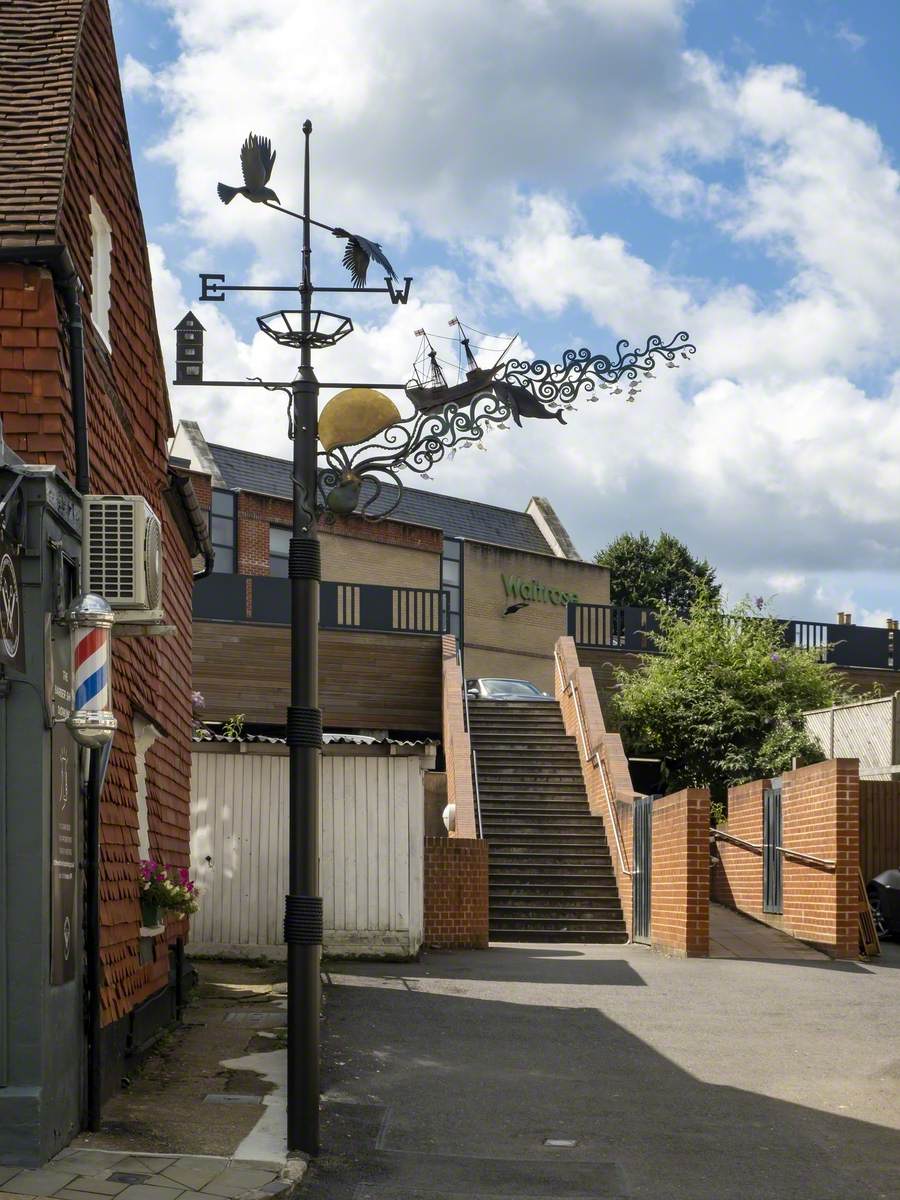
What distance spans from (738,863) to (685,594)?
45519 mm

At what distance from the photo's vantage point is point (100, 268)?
10.3 meters

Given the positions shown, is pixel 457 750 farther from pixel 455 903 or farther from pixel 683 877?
pixel 683 877

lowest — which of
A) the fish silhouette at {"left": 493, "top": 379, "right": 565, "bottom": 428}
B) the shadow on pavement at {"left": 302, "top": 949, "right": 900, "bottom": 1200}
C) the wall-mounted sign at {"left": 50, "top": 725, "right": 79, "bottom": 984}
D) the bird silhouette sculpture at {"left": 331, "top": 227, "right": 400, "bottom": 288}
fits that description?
the shadow on pavement at {"left": 302, "top": 949, "right": 900, "bottom": 1200}

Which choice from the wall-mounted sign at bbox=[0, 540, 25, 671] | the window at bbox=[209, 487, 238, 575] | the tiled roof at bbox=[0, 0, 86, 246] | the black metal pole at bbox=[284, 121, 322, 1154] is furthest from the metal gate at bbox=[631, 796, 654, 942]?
the window at bbox=[209, 487, 238, 575]

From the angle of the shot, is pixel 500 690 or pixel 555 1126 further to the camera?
pixel 500 690

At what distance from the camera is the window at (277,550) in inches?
1563

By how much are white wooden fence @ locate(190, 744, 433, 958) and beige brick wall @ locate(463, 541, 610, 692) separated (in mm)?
24021

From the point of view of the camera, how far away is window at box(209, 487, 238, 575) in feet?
127

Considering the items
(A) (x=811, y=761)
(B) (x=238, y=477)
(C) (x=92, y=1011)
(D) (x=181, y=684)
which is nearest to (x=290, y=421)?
(C) (x=92, y=1011)

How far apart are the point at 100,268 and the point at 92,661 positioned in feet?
12.0

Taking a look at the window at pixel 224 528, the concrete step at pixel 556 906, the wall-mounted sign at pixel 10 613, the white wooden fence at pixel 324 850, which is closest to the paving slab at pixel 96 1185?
the wall-mounted sign at pixel 10 613

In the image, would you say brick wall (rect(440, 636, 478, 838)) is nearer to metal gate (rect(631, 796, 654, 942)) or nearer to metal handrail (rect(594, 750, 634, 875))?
metal handrail (rect(594, 750, 634, 875))

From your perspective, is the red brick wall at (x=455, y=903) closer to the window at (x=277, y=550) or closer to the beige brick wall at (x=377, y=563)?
the beige brick wall at (x=377, y=563)

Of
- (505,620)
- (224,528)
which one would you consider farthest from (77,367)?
(505,620)
